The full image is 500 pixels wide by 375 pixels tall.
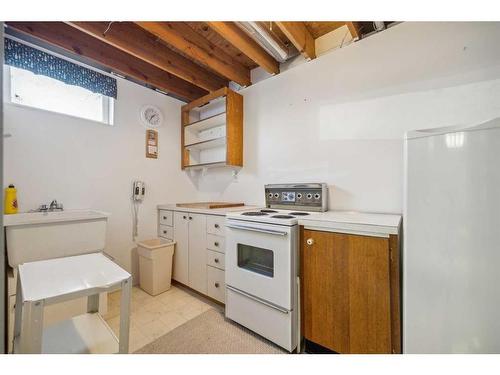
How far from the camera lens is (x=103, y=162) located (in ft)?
7.26

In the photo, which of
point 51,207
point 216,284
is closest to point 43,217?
point 51,207

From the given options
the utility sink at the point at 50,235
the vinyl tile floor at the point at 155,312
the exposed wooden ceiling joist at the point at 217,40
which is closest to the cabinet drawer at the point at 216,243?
the vinyl tile floor at the point at 155,312

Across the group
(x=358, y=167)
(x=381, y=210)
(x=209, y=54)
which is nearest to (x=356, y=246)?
(x=381, y=210)

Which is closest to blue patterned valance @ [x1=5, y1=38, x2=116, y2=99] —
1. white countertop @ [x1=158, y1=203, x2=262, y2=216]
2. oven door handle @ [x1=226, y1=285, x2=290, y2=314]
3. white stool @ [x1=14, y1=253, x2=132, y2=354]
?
white countertop @ [x1=158, y1=203, x2=262, y2=216]

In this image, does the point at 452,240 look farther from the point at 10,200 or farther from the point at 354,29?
the point at 10,200

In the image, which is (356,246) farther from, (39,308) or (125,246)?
(125,246)

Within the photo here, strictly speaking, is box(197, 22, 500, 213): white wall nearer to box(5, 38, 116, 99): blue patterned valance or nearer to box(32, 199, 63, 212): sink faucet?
box(5, 38, 116, 99): blue patterned valance

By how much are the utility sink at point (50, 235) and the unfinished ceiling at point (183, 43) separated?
1.49m

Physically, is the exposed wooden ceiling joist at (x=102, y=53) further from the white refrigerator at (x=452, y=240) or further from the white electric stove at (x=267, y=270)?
the white refrigerator at (x=452, y=240)

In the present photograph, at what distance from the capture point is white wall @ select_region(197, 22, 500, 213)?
136cm

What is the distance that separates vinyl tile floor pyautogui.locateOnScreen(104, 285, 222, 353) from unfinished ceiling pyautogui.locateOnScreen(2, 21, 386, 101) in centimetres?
236
